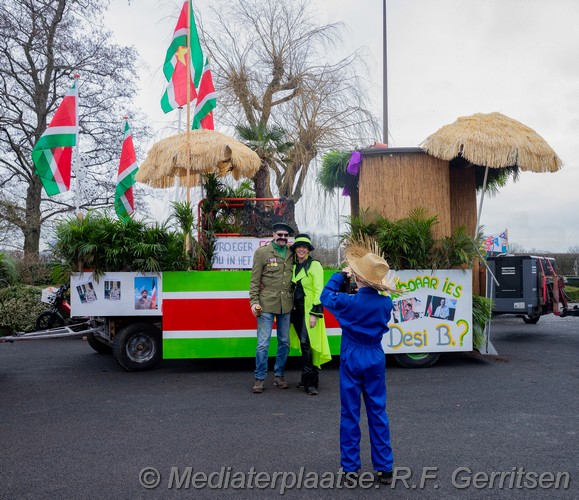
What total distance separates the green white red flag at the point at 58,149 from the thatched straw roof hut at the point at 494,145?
6201 mm

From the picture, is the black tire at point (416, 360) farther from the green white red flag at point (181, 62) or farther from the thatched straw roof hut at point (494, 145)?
the green white red flag at point (181, 62)

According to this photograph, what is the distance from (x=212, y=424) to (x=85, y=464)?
135 cm

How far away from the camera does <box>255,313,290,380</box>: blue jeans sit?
6.70 m

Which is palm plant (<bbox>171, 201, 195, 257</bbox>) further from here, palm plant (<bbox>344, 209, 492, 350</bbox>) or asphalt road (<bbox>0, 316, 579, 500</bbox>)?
palm plant (<bbox>344, 209, 492, 350</bbox>)

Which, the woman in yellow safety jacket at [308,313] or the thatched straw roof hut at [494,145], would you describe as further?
the thatched straw roof hut at [494,145]

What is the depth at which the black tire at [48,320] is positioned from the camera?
1141 cm

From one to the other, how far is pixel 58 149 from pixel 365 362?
8015 millimetres

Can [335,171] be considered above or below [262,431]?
above

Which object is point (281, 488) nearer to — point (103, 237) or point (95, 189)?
point (103, 237)

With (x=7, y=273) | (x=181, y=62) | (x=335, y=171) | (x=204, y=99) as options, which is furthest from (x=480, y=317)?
(x=7, y=273)

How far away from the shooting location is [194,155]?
8.79 meters

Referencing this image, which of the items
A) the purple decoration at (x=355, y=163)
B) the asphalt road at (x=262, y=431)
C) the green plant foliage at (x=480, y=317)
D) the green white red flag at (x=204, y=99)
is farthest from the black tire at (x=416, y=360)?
the green white red flag at (x=204, y=99)

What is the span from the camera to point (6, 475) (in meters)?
4.07

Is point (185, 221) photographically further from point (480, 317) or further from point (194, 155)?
point (480, 317)
